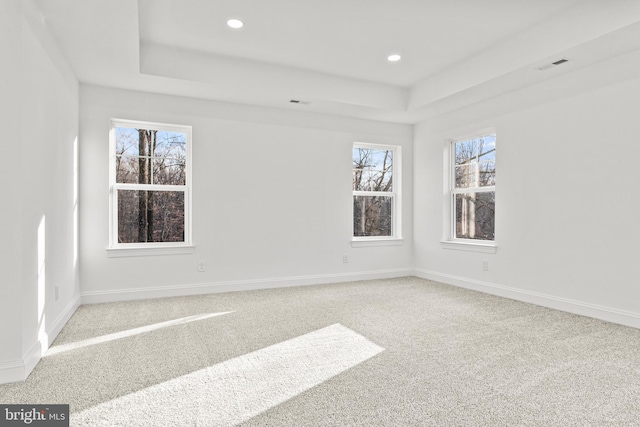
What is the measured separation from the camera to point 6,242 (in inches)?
86.5

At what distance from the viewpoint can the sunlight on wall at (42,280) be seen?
2.60 metres

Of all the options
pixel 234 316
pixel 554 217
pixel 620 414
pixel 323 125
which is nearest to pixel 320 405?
pixel 620 414

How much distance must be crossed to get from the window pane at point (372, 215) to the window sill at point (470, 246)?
2.97ft

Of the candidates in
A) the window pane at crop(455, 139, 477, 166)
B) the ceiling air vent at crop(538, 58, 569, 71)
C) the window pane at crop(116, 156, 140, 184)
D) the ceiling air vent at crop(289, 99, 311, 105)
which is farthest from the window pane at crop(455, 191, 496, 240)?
the window pane at crop(116, 156, 140, 184)

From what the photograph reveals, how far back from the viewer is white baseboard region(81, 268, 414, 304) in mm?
4176

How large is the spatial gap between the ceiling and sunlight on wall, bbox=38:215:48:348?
1492 millimetres

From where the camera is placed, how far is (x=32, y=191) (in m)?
2.49

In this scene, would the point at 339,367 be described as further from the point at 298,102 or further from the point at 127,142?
the point at 127,142

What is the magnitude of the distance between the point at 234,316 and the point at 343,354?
4.50 feet

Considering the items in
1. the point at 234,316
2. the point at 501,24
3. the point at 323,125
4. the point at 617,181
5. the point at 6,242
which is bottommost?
the point at 234,316

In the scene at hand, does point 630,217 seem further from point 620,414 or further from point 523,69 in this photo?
point 620,414

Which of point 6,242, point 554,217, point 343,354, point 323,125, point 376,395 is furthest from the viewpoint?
point 323,125

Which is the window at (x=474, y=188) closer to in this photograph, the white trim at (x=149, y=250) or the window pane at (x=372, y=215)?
the window pane at (x=372, y=215)

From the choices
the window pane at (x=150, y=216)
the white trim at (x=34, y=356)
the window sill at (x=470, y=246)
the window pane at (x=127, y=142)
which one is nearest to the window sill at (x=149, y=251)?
the window pane at (x=150, y=216)
